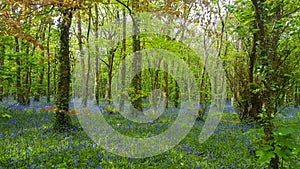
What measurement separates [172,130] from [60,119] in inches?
154

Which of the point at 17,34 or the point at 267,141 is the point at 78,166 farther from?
the point at 267,141

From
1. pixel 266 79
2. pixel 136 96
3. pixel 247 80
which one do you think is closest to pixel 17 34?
pixel 266 79

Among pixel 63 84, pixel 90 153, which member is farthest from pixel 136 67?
pixel 90 153

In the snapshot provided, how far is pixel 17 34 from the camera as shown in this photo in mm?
3184

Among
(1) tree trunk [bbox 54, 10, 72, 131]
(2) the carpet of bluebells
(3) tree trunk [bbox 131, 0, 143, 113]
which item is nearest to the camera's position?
(2) the carpet of bluebells

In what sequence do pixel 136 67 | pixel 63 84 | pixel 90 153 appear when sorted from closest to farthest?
pixel 90 153 → pixel 63 84 → pixel 136 67

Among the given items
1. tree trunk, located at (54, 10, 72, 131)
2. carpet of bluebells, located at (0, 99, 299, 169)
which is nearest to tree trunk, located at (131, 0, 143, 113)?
carpet of bluebells, located at (0, 99, 299, 169)

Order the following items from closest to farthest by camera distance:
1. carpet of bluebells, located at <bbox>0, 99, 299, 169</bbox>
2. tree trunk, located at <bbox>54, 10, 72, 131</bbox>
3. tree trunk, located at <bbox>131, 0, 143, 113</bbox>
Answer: carpet of bluebells, located at <bbox>0, 99, 299, 169</bbox>
tree trunk, located at <bbox>54, 10, 72, 131</bbox>
tree trunk, located at <bbox>131, 0, 143, 113</bbox>

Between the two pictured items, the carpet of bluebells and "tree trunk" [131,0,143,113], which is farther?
"tree trunk" [131,0,143,113]

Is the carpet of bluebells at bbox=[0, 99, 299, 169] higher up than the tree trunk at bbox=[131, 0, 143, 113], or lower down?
lower down

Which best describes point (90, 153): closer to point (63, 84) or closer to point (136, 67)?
point (63, 84)

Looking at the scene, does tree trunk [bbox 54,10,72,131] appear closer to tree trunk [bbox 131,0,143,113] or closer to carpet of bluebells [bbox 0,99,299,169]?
carpet of bluebells [bbox 0,99,299,169]

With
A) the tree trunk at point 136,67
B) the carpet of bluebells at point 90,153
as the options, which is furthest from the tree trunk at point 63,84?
the tree trunk at point 136,67

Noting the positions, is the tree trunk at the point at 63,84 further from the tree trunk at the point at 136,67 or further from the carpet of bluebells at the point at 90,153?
the tree trunk at the point at 136,67
